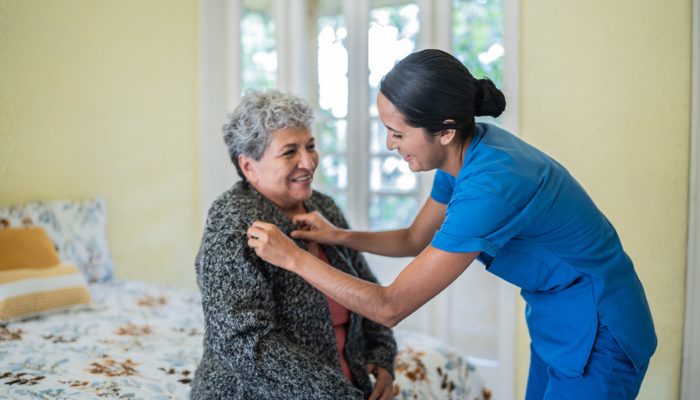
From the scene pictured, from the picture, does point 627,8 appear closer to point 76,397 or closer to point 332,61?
point 332,61

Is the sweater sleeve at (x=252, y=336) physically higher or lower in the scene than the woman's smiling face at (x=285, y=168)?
lower

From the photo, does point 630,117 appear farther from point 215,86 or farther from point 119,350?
point 215,86

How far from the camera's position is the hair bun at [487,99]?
1.23 metres

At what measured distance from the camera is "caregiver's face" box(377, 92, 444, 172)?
124 centimetres

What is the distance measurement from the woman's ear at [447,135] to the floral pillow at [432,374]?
2.73ft

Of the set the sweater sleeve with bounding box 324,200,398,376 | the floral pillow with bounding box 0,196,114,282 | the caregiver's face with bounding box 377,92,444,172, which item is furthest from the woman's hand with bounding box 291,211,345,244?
the floral pillow with bounding box 0,196,114,282

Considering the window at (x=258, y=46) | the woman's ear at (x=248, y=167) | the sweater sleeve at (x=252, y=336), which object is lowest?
the sweater sleeve at (x=252, y=336)

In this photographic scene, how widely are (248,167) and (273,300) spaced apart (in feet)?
1.48

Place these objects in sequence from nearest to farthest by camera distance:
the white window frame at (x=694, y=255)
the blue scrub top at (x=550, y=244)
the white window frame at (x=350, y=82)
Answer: the blue scrub top at (x=550, y=244) → the white window frame at (x=694, y=255) → the white window frame at (x=350, y=82)

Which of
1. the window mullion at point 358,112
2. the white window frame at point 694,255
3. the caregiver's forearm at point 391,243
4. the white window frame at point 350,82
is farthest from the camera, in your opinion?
the window mullion at point 358,112

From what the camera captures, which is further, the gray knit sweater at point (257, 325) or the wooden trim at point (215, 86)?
the wooden trim at point (215, 86)

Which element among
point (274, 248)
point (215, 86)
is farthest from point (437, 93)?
point (215, 86)

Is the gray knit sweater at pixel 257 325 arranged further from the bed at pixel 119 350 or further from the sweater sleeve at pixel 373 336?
the bed at pixel 119 350

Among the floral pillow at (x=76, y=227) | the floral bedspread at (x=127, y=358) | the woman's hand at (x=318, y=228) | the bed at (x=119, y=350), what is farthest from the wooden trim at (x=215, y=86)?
the woman's hand at (x=318, y=228)
